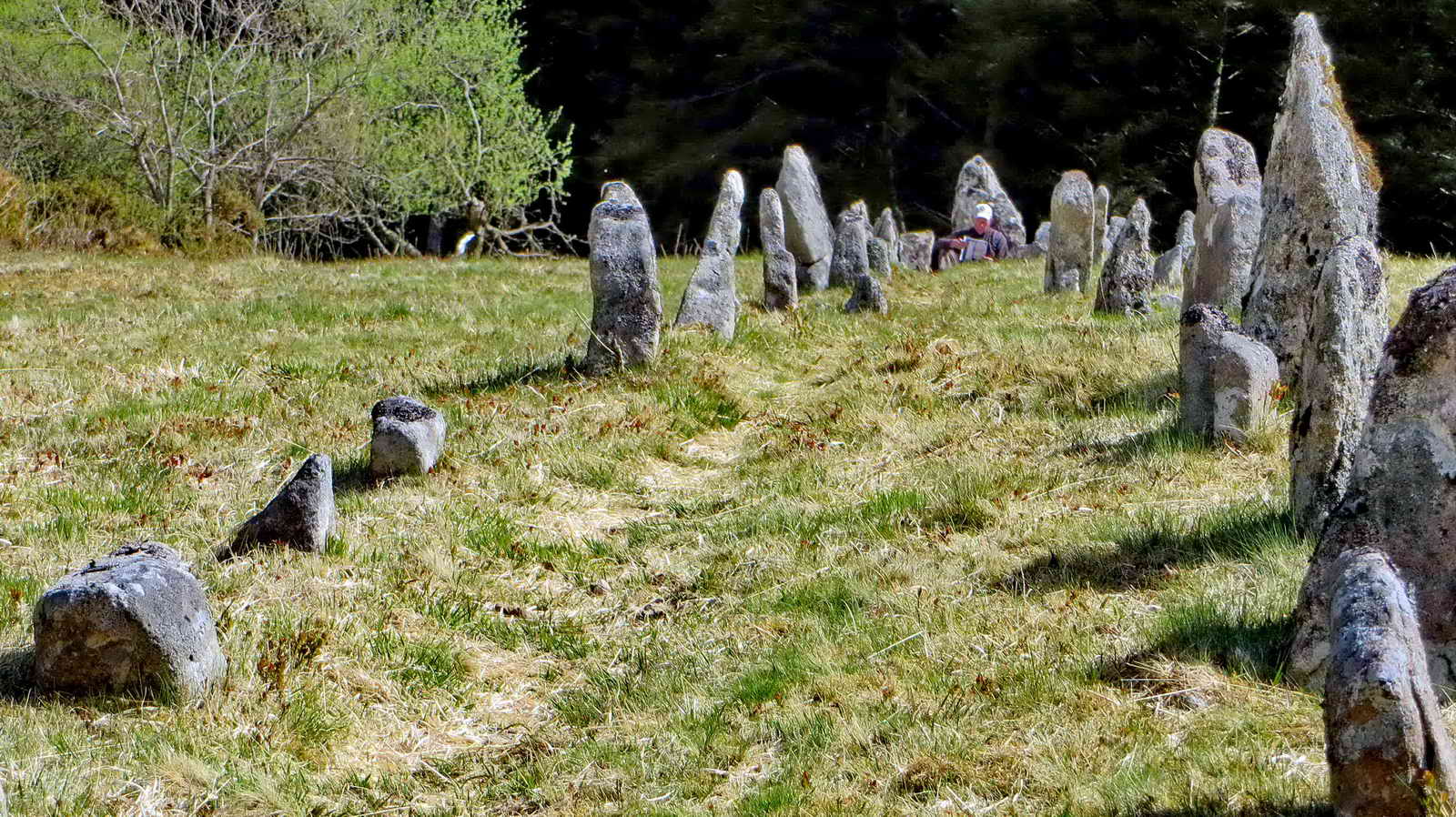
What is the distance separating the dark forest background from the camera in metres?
32.5

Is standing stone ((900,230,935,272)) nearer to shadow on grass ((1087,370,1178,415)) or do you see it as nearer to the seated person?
the seated person

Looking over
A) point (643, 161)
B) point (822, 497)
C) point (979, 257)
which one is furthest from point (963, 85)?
point (822, 497)

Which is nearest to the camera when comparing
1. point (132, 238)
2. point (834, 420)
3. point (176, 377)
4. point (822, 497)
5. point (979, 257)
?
point (822, 497)

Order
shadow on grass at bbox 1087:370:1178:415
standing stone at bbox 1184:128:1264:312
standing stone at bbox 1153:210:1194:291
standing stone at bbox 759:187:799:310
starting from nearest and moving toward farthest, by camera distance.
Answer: shadow on grass at bbox 1087:370:1178:415
standing stone at bbox 1184:128:1264:312
standing stone at bbox 759:187:799:310
standing stone at bbox 1153:210:1194:291

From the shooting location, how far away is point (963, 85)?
39.2 meters

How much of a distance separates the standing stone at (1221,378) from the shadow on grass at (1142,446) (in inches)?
3.2

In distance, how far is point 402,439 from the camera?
863 centimetres

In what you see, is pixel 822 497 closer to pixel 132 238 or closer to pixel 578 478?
pixel 578 478

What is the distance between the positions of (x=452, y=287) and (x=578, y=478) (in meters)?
9.26

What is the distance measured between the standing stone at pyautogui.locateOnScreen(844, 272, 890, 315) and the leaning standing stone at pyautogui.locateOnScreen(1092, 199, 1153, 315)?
7.13ft

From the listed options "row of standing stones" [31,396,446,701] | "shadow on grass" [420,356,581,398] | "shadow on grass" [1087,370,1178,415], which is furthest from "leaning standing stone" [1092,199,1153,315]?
"row of standing stones" [31,396,446,701]

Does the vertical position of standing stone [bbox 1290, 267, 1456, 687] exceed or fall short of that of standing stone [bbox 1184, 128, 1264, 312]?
it falls short

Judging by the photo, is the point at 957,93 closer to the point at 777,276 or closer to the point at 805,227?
the point at 805,227

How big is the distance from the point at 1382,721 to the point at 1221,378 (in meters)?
4.77
